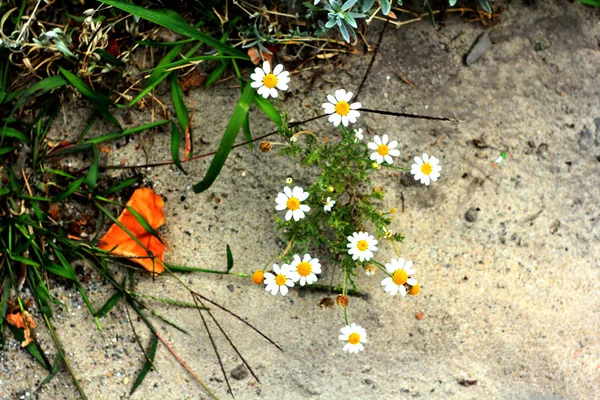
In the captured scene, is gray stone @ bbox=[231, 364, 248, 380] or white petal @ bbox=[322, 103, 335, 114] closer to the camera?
white petal @ bbox=[322, 103, 335, 114]

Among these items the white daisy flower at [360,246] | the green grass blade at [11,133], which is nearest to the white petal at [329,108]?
the white daisy flower at [360,246]

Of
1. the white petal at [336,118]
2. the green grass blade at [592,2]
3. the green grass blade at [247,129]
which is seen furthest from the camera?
the green grass blade at [592,2]

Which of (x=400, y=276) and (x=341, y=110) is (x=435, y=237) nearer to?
(x=400, y=276)

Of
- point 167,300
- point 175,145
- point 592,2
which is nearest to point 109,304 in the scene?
point 167,300

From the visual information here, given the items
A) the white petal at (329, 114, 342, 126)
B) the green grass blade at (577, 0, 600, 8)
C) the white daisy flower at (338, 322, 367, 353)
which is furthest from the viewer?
the green grass blade at (577, 0, 600, 8)

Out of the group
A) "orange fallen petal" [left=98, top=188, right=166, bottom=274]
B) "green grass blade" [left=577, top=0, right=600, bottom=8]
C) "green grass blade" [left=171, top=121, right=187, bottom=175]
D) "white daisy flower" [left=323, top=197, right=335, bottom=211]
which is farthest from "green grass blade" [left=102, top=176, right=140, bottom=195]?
"green grass blade" [left=577, top=0, right=600, bottom=8]

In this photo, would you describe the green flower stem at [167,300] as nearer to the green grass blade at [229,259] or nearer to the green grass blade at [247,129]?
the green grass blade at [229,259]

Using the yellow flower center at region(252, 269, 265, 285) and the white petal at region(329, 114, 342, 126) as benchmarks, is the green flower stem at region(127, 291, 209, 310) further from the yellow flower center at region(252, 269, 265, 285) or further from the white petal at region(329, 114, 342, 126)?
the white petal at region(329, 114, 342, 126)
